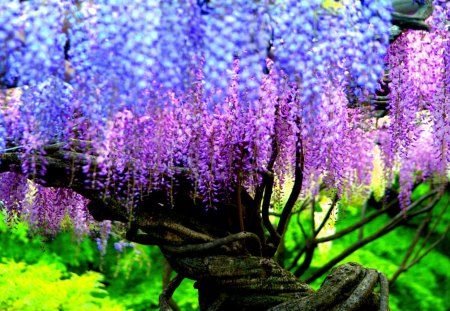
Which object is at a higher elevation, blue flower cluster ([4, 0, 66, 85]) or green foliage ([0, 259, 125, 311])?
blue flower cluster ([4, 0, 66, 85])

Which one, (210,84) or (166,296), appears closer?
(210,84)

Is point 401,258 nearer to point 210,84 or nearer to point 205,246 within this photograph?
point 205,246

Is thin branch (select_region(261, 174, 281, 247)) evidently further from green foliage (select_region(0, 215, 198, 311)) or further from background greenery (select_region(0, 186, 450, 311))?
background greenery (select_region(0, 186, 450, 311))

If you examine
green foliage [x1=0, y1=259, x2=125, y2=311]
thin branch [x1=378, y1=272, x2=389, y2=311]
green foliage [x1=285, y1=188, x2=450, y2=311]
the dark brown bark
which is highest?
the dark brown bark

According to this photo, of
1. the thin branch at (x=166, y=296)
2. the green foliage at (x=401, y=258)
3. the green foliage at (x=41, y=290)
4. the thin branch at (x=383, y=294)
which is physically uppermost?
the thin branch at (x=383, y=294)

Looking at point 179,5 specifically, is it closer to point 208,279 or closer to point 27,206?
point 208,279

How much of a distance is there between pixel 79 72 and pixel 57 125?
411mm

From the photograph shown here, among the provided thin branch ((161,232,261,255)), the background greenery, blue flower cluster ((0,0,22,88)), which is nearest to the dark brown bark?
thin branch ((161,232,261,255))

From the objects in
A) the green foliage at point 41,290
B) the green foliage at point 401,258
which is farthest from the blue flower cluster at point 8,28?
the green foliage at point 401,258

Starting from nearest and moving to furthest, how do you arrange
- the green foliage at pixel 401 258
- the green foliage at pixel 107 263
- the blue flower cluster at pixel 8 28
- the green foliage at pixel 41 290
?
the blue flower cluster at pixel 8 28
the green foliage at pixel 41 290
the green foliage at pixel 107 263
the green foliage at pixel 401 258

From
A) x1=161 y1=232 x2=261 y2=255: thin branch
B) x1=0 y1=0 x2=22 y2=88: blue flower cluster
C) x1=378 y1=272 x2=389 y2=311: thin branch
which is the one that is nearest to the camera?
x1=0 y1=0 x2=22 y2=88: blue flower cluster

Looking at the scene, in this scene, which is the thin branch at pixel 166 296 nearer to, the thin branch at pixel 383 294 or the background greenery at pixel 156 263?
the thin branch at pixel 383 294

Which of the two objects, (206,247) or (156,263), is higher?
(206,247)

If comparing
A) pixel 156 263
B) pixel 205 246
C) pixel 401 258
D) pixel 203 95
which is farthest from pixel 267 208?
pixel 401 258
